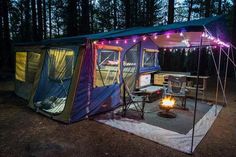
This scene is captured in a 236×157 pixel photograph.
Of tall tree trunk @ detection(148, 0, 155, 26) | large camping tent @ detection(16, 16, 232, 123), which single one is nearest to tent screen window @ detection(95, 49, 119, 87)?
large camping tent @ detection(16, 16, 232, 123)

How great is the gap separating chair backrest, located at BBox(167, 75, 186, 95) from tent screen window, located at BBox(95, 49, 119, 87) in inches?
67.2

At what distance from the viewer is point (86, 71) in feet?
14.6

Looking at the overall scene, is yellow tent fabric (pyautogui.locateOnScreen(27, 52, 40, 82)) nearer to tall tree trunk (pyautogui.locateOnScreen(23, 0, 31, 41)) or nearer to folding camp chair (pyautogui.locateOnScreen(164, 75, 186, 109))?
folding camp chair (pyautogui.locateOnScreen(164, 75, 186, 109))

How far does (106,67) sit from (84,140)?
90.1 inches

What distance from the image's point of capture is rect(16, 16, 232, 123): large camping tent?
4.31 m

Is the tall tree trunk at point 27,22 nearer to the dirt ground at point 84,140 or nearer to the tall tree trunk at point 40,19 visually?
the tall tree trunk at point 40,19

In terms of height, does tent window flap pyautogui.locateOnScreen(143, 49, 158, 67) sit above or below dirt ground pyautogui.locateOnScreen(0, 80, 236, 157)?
above

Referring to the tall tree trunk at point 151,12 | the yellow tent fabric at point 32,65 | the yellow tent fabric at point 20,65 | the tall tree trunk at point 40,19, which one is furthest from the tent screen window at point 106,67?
the tall tree trunk at point 151,12

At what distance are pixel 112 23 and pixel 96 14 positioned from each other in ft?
5.66

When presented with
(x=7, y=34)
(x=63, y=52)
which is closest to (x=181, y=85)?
(x=63, y=52)

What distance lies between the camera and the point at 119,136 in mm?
3670

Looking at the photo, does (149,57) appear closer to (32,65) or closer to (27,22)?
(32,65)

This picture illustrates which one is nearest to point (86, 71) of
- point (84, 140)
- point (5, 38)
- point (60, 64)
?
point (60, 64)

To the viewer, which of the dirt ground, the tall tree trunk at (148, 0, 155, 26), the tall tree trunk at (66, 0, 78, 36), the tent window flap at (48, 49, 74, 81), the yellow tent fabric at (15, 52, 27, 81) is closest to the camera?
the dirt ground
